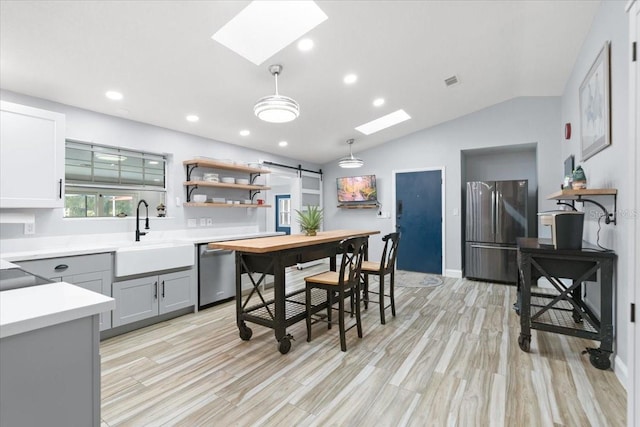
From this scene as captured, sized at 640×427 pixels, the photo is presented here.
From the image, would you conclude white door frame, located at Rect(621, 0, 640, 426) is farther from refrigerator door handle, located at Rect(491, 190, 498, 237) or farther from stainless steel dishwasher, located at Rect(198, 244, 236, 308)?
stainless steel dishwasher, located at Rect(198, 244, 236, 308)

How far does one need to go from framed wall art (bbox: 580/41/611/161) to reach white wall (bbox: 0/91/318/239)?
179 inches

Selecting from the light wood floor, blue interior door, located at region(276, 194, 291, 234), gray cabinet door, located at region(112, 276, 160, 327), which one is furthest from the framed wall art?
blue interior door, located at region(276, 194, 291, 234)

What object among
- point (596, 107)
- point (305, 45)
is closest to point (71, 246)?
point (305, 45)

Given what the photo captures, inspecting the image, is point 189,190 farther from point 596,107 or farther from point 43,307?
point 596,107

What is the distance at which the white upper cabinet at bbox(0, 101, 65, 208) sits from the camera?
2.48 meters

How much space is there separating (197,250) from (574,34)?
474 centimetres

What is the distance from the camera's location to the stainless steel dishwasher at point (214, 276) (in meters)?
3.73

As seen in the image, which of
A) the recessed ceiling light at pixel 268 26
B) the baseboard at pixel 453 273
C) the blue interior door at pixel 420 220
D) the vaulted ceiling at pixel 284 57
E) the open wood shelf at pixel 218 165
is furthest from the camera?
the blue interior door at pixel 420 220

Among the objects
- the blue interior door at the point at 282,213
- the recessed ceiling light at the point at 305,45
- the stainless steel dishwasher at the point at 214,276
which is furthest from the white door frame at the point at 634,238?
the blue interior door at the point at 282,213

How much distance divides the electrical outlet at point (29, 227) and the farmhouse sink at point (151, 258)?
78cm

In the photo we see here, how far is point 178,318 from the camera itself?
3479 mm

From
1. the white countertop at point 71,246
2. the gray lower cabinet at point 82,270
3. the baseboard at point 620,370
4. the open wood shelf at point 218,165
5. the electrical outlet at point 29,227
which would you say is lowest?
the baseboard at point 620,370

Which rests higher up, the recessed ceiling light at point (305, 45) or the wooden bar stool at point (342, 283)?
the recessed ceiling light at point (305, 45)

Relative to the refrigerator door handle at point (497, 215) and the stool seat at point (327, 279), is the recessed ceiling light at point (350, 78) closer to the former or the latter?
the stool seat at point (327, 279)
